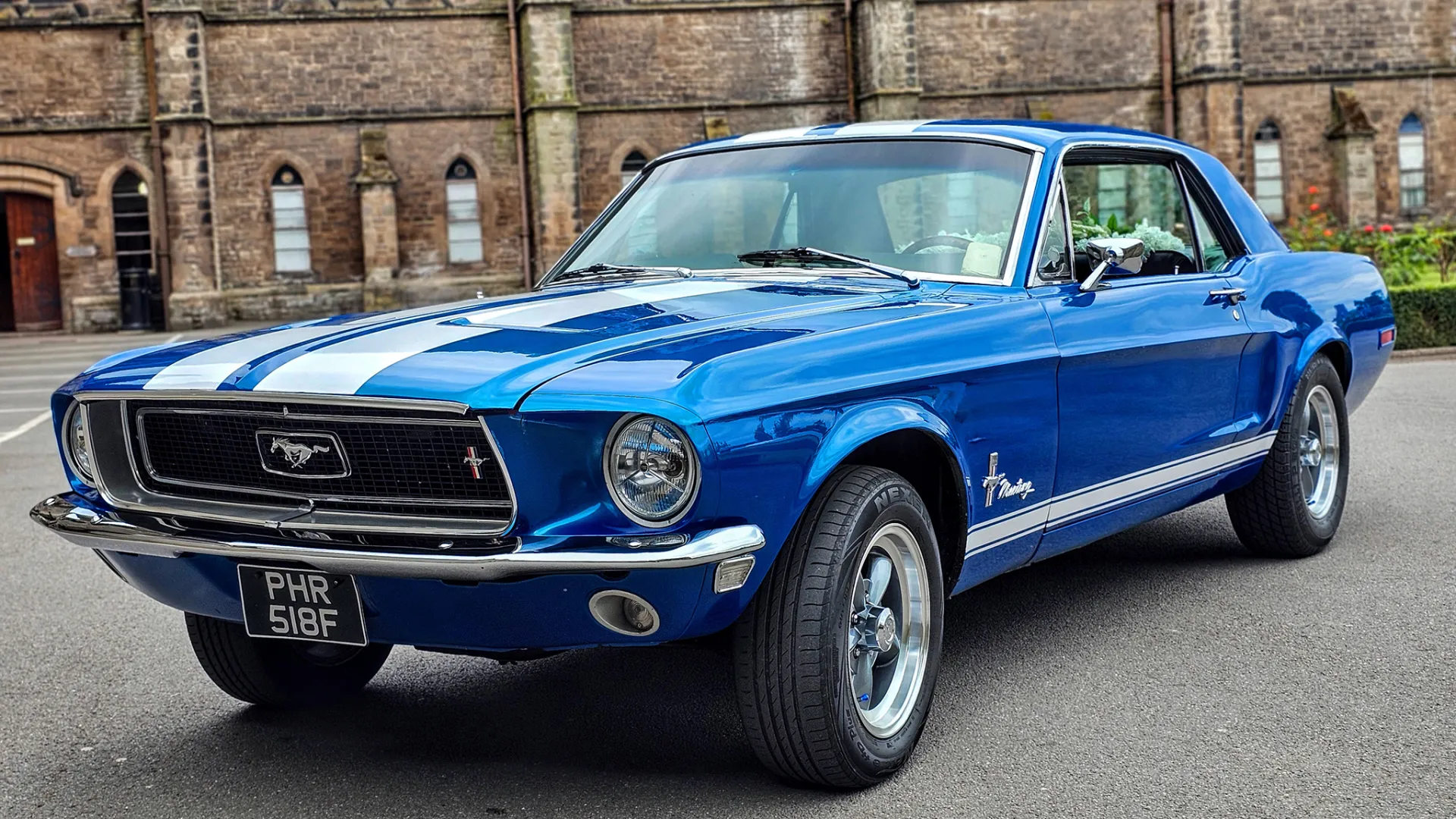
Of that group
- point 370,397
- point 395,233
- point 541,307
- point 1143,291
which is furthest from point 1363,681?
point 395,233

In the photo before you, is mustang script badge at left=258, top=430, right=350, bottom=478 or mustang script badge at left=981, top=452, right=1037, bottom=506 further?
mustang script badge at left=981, top=452, right=1037, bottom=506

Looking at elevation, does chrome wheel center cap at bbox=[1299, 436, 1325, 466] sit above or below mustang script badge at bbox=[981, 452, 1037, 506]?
below

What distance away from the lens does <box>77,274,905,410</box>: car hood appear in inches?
127

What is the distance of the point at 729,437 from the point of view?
3.09 meters

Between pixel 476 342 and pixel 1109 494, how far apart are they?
2121 mm

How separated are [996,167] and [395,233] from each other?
27.7 meters

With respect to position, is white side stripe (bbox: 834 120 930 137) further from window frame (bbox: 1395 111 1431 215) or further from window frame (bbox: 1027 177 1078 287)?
window frame (bbox: 1395 111 1431 215)

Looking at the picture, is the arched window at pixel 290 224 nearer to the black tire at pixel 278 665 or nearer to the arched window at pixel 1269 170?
the arched window at pixel 1269 170

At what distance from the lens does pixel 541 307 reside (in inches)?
162

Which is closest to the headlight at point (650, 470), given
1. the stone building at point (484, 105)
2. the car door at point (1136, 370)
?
the car door at point (1136, 370)

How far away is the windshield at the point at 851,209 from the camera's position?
4520 millimetres

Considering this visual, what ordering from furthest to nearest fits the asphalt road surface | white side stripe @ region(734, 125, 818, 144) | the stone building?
the stone building < white side stripe @ region(734, 125, 818, 144) < the asphalt road surface

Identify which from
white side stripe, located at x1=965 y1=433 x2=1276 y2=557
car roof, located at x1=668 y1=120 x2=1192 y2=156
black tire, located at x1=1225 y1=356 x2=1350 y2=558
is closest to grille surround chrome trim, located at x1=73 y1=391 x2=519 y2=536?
white side stripe, located at x1=965 y1=433 x2=1276 y2=557

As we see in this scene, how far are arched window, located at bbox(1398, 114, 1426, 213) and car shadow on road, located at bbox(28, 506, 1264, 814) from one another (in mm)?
31908
